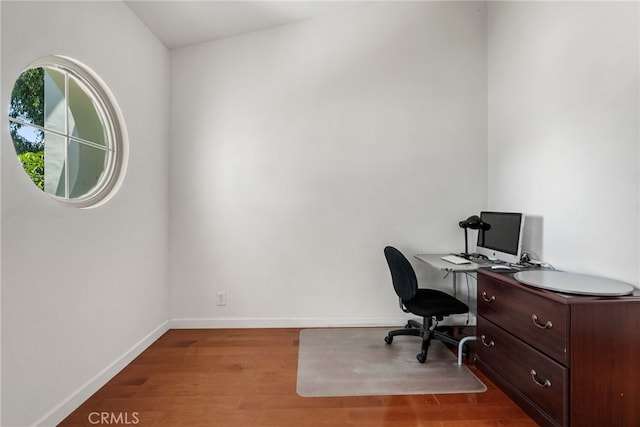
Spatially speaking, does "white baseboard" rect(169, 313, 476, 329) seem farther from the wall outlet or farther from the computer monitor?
the computer monitor

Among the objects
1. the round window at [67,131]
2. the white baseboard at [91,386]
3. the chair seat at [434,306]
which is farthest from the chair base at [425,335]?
the round window at [67,131]

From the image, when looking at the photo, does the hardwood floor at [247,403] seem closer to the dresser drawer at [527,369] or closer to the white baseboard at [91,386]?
the white baseboard at [91,386]

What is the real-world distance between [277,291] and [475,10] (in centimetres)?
350

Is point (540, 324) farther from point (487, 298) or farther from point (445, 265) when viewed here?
point (445, 265)

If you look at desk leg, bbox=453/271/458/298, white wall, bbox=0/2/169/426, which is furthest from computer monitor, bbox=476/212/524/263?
white wall, bbox=0/2/169/426

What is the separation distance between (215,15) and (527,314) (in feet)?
10.8

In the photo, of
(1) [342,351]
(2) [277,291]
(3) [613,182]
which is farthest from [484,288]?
(2) [277,291]

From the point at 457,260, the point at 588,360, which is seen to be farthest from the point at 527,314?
the point at 457,260

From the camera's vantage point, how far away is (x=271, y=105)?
297 centimetres

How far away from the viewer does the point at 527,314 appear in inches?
66.5

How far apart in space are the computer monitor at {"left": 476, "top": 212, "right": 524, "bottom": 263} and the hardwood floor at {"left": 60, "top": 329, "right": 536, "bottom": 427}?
929 mm

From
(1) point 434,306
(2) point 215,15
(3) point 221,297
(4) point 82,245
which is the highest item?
(2) point 215,15

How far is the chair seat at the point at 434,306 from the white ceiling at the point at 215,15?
283 centimetres

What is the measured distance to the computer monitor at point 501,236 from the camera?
2229mm
